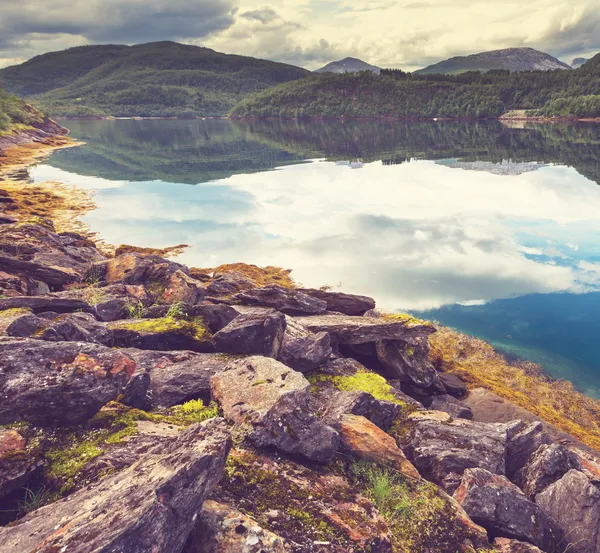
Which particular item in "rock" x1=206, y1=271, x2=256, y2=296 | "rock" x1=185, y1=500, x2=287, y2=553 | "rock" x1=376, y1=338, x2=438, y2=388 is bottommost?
"rock" x1=376, y1=338, x2=438, y2=388

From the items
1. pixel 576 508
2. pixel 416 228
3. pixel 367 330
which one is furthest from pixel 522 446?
pixel 416 228

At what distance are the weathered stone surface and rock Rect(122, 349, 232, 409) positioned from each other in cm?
593

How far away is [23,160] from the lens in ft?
336

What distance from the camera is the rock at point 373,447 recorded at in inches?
407

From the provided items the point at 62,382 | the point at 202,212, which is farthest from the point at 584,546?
the point at 202,212

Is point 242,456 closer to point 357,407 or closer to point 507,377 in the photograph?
point 357,407

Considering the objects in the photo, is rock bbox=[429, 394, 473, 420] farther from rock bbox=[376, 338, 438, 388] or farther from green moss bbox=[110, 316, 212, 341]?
green moss bbox=[110, 316, 212, 341]

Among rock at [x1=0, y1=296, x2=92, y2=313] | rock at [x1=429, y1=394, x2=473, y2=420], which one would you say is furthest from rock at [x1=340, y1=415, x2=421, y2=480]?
rock at [x1=0, y1=296, x2=92, y2=313]

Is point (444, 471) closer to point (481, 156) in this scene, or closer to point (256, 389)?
point (256, 389)

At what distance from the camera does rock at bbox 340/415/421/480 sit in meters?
10.3

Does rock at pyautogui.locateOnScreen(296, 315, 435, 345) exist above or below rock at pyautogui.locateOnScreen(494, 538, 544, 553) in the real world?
above

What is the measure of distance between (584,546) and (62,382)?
39.6ft

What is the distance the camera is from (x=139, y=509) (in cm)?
608

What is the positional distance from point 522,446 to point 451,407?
4706 mm
